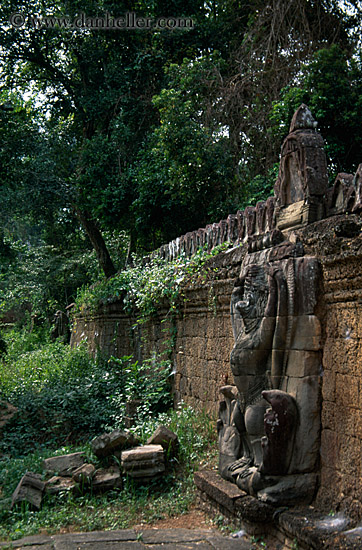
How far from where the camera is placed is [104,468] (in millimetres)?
5418

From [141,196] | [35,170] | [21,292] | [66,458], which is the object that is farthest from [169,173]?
[21,292]

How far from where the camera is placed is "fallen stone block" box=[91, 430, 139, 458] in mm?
5453

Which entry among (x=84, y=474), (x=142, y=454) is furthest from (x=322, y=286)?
(x=84, y=474)

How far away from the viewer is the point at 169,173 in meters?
10.5

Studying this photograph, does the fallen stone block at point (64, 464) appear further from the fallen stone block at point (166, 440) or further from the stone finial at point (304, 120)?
the stone finial at point (304, 120)

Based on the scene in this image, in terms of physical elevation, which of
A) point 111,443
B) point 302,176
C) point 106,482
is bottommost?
point 106,482

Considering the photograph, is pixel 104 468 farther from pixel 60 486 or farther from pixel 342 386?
pixel 342 386

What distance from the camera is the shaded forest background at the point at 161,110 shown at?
9.45 metres

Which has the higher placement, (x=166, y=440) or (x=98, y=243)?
(x=98, y=243)

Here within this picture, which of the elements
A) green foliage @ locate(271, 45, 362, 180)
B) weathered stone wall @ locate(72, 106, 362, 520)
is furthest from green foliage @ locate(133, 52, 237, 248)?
weathered stone wall @ locate(72, 106, 362, 520)

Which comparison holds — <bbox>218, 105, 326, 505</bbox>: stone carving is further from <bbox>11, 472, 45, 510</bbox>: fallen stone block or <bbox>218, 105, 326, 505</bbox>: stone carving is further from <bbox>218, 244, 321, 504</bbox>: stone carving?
<bbox>11, 472, 45, 510</bbox>: fallen stone block

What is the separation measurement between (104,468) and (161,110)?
302 inches

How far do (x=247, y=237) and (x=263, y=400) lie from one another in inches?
76.0
